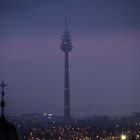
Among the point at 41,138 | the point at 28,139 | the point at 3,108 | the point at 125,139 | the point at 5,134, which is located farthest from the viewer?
the point at 41,138

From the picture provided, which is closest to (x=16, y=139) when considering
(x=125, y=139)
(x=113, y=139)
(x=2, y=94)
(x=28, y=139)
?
(x=2, y=94)

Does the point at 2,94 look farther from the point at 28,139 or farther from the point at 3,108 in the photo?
the point at 28,139

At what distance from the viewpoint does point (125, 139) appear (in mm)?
79250

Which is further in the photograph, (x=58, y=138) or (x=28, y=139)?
(x=58, y=138)

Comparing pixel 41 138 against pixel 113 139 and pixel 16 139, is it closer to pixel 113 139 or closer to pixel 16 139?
pixel 113 139

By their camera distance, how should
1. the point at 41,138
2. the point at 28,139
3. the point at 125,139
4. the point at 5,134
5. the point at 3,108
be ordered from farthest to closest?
the point at 41,138, the point at 28,139, the point at 125,139, the point at 3,108, the point at 5,134

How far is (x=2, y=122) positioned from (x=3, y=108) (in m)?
0.57

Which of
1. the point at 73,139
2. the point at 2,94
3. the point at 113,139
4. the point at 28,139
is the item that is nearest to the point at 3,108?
the point at 2,94

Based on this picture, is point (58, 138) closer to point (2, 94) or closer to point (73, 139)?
point (73, 139)

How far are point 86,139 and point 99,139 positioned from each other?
203cm

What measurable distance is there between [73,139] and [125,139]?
25189 millimetres

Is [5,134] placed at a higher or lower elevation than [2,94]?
lower

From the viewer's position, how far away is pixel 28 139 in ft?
297

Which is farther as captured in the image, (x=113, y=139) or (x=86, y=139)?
(x=86, y=139)
